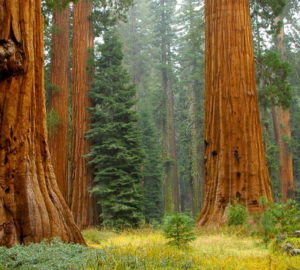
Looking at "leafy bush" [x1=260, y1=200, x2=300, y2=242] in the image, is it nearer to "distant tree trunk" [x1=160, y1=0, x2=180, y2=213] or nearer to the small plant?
the small plant

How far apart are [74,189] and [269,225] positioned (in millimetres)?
10111

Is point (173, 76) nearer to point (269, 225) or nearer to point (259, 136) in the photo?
point (259, 136)

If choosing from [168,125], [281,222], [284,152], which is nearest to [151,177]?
[168,125]

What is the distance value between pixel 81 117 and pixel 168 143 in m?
18.7

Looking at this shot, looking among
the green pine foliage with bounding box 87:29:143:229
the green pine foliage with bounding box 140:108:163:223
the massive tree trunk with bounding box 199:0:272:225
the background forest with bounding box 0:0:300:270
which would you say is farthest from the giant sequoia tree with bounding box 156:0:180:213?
the massive tree trunk with bounding box 199:0:272:225

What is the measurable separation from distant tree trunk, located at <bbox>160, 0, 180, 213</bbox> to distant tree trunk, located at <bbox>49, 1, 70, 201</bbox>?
13.3 meters

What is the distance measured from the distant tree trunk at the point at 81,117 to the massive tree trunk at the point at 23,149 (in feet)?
29.8

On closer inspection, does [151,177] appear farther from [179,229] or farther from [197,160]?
[179,229]

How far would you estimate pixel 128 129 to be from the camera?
48.5 ft

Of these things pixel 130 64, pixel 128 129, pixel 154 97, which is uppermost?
pixel 130 64

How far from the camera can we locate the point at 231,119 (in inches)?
330

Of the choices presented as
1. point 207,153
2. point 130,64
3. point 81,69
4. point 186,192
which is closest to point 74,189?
point 81,69

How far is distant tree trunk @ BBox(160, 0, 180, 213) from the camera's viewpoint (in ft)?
95.8

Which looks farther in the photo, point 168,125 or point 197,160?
point 168,125
